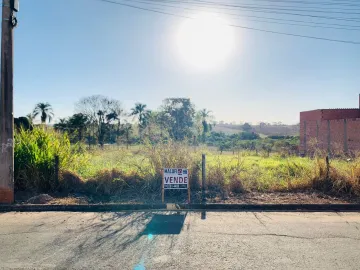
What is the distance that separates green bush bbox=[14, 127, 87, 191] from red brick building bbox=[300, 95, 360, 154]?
50.8ft

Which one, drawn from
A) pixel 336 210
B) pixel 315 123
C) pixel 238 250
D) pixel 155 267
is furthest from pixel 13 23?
pixel 315 123

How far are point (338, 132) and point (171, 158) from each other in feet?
64.2

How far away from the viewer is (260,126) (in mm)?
77750

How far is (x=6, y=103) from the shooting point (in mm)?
6645

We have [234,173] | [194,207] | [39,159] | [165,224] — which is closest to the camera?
[165,224]

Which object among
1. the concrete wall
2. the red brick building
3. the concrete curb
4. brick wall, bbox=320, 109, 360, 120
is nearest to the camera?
the concrete curb

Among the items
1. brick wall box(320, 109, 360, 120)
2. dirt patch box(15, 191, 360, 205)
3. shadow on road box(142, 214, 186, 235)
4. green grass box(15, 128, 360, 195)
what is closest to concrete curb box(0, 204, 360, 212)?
dirt patch box(15, 191, 360, 205)

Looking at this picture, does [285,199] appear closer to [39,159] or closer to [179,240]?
[179,240]

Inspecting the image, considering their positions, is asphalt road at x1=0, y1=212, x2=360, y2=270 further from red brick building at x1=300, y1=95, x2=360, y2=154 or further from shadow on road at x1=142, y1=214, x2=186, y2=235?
red brick building at x1=300, y1=95, x2=360, y2=154

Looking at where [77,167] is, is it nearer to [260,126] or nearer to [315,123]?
[315,123]

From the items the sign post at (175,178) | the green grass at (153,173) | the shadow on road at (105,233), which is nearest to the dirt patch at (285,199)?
the green grass at (153,173)

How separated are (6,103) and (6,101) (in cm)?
5

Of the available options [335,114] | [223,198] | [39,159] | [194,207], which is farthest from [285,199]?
[335,114]

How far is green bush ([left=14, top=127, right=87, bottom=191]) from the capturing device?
296 inches
